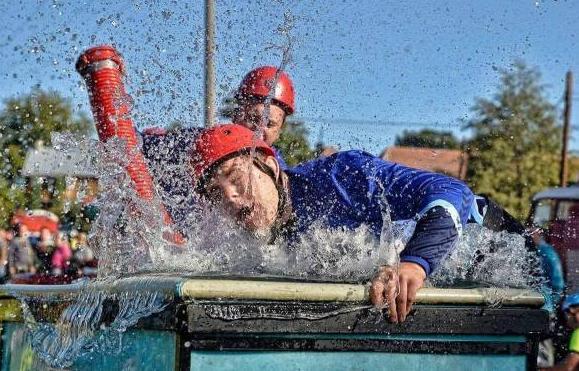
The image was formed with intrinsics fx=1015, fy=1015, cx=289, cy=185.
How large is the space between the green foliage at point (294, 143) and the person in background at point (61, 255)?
9.64 meters

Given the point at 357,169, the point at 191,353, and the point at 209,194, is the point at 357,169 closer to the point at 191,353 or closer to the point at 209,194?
the point at 209,194

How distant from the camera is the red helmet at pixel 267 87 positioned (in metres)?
5.72

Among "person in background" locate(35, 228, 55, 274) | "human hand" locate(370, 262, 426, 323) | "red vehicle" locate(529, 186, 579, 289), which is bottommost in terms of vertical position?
"person in background" locate(35, 228, 55, 274)

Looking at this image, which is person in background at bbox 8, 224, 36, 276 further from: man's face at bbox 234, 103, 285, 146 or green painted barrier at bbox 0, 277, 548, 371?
green painted barrier at bbox 0, 277, 548, 371

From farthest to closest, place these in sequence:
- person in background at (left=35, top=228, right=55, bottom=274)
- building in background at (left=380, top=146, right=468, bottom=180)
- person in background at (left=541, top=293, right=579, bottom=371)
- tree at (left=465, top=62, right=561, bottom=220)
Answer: tree at (left=465, top=62, right=561, bottom=220) < person in background at (left=35, top=228, right=55, bottom=274) < building in background at (left=380, top=146, right=468, bottom=180) < person in background at (left=541, top=293, right=579, bottom=371)

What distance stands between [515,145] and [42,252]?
15209 millimetres

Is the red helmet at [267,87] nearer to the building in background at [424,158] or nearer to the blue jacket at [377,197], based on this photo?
the building in background at [424,158]

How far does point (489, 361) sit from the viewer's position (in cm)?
278

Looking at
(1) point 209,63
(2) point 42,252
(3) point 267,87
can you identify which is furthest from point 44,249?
(3) point 267,87

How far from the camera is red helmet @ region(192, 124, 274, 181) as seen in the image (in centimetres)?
382

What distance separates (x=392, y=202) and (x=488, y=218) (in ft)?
3.83

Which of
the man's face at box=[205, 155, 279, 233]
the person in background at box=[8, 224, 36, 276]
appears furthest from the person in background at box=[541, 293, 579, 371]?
the person in background at box=[8, 224, 36, 276]

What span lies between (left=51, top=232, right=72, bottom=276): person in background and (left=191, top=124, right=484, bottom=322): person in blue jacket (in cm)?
1246

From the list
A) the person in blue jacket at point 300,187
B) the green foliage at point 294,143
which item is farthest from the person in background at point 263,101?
the person in blue jacket at point 300,187
